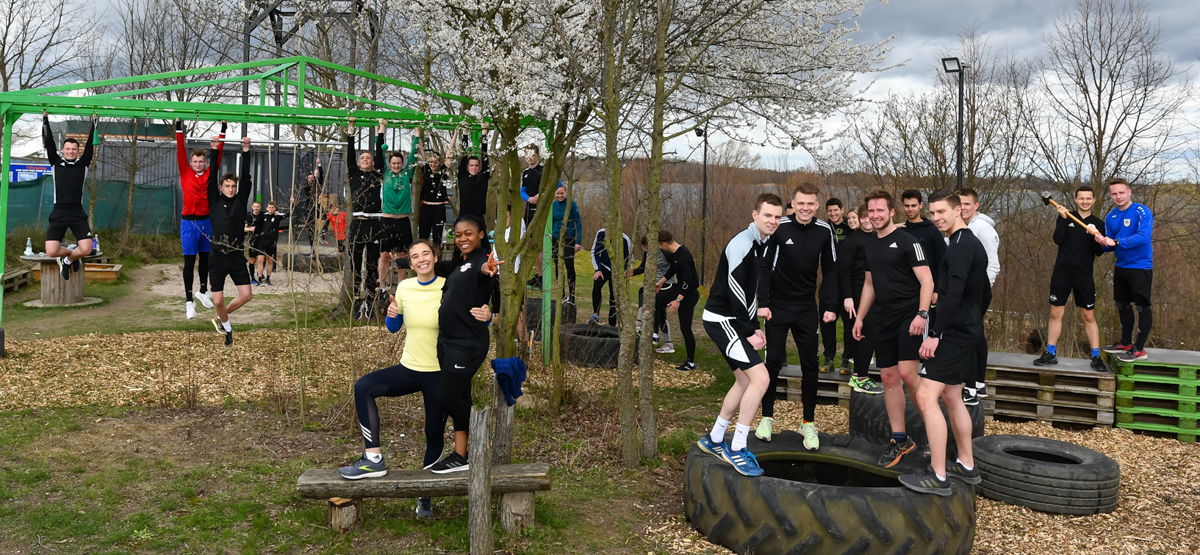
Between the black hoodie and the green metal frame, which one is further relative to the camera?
the green metal frame

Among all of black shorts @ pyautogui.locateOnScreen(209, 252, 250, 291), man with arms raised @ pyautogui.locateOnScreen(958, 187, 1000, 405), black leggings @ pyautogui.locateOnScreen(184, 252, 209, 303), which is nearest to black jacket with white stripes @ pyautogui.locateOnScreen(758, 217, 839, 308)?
man with arms raised @ pyautogui.locateOnScreen(958, 187, 1000, 405)

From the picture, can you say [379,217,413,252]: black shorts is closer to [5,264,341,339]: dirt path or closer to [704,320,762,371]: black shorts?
[5,264,341,339]: dirt path

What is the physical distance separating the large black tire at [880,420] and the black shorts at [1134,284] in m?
2.09

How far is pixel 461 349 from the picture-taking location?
13.8 feet

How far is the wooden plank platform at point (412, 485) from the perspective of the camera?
408cm

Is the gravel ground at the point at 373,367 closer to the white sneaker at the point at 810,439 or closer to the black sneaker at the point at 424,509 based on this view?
the white sneaker at the point at 810,439

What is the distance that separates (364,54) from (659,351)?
6781 mm

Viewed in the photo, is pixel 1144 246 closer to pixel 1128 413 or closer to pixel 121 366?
pixel 1128 413

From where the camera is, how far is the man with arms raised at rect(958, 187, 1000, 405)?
5.75 m

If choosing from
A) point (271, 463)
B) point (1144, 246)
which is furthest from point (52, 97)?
point (1144, 246)

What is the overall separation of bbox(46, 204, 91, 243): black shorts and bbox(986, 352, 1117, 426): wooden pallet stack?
8906 mm

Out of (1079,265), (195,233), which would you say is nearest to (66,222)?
(195,233)

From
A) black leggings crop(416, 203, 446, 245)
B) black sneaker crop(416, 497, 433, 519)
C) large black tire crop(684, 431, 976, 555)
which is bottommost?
black sneaker crop(416, 497, 433, 519)

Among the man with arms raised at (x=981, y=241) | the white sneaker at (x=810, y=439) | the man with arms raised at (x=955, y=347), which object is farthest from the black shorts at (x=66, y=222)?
the man with arms raised at (x=981, y=241)
